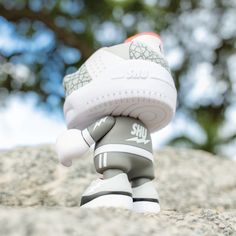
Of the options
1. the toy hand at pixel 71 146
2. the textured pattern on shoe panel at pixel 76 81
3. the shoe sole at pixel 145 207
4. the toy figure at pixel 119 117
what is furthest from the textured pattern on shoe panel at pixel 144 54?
the shoe sole at pixel 145 207

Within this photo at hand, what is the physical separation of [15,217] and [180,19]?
14.8ft

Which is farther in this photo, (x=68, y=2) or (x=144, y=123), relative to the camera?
(x=68, y=2)

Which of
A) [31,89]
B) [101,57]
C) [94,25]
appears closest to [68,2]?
[94,25]

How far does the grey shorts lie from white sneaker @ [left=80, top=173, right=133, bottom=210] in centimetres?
3

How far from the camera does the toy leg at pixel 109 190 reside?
1.38m

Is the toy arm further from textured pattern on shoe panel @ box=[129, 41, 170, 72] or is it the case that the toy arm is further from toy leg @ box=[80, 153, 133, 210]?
textured pattern on shoe panel @ box=[129, 41, 170, 72]

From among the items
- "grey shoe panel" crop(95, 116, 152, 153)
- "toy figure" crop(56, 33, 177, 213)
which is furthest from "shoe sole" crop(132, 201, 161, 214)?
"grey shoe panel" crop(95, 116, 152, 153)

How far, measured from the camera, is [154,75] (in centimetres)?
147

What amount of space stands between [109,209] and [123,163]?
28cm

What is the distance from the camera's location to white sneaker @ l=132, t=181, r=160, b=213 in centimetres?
148

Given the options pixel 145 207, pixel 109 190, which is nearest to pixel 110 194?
pixel 109 190

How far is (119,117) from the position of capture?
1482mm

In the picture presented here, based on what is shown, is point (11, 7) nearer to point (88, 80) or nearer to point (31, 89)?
point (31, 89)

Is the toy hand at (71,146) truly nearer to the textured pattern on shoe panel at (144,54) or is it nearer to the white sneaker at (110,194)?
the white sneaker at (110,194)
